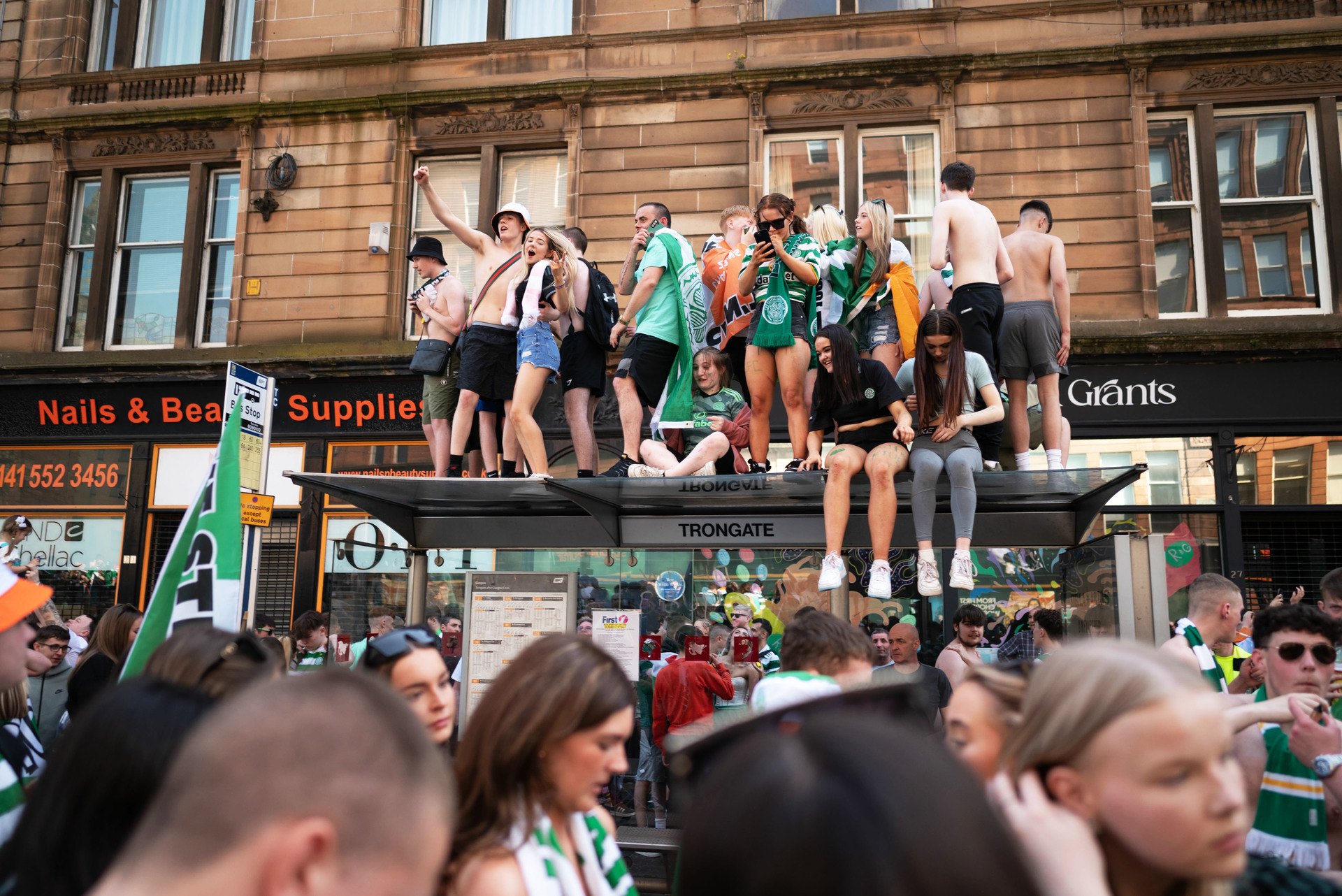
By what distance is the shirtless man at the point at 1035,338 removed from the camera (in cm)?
829

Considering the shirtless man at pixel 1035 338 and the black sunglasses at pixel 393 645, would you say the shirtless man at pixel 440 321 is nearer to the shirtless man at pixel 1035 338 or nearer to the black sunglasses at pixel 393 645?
the shirtless man at pixel 1035 338

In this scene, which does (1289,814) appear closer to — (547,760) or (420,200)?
(547,760)

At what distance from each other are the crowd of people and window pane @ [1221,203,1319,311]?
39.6ft

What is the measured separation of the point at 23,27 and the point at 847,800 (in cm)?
2103

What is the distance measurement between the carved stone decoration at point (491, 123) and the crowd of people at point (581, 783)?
521 inches

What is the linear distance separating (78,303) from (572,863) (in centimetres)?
1767

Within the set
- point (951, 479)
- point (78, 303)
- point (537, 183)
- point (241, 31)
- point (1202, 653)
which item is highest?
point (241, 31)

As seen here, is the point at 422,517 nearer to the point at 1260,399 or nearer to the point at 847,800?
the point at 847,800

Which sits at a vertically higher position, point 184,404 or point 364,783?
point 184,404

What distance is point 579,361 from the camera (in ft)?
29.1

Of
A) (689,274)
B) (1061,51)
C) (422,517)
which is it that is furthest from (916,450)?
(1061,51)

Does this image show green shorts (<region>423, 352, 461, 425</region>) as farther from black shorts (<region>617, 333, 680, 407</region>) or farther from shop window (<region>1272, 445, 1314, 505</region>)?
shop window (<region>1272, 445, 1314, 505</region>)

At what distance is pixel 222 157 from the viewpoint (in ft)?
53.8

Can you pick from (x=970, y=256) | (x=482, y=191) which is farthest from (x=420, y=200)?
(x=970, y=256)
